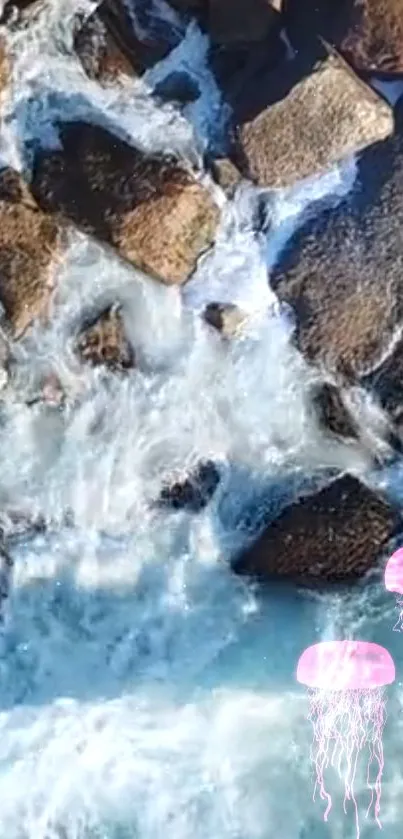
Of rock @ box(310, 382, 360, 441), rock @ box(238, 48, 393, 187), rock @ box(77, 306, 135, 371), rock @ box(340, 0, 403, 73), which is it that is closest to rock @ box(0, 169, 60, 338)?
rock @ box(77, 306, 135, 371)

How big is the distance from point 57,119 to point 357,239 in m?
1.25

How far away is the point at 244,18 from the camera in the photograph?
3.86m

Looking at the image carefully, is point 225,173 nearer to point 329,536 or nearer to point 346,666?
point 329,536

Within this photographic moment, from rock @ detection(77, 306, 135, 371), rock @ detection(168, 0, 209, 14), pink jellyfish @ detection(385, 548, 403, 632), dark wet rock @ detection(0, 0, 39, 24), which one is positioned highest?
dark wet rock @ detection(0, 0, 39, 24)

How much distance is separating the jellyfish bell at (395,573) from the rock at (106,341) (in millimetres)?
1304

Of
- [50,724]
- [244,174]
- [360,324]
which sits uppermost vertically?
[244,174]

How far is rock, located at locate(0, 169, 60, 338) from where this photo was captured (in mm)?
4000

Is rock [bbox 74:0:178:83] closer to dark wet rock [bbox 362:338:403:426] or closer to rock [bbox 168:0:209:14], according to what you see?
rock [bbox 168:0:209:14]

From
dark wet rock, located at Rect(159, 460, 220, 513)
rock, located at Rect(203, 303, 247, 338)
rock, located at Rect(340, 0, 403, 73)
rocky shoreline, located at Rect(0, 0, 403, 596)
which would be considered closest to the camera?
rock, located at Rect(340, 0, 403, 73)

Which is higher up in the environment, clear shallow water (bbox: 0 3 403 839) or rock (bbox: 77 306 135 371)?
rock (bbox: 77 306 135 371)

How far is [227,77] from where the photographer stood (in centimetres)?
404

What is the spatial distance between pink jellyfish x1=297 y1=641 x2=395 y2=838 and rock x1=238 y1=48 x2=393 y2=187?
1.89 metres

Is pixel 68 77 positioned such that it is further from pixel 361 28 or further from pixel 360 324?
pixel 360 324

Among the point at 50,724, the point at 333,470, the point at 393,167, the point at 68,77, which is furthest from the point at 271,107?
the point at 50,724
